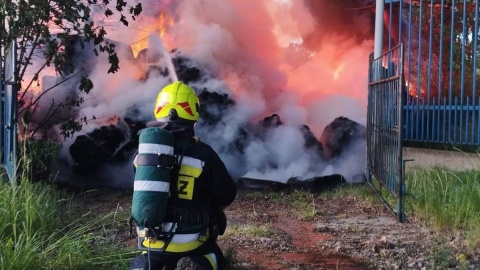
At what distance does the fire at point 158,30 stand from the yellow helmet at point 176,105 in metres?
6.67

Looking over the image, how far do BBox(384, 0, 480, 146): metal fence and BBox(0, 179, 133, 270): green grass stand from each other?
5213 mm

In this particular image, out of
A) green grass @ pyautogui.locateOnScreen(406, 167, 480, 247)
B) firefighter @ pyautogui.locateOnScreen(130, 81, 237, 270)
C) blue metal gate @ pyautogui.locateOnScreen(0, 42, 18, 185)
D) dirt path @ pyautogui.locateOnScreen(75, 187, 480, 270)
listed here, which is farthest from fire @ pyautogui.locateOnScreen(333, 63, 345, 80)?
firefighter @ pyautogui.locateOnScreen(130, 81, 237, 270)

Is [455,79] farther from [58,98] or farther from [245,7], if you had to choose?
[58,98]

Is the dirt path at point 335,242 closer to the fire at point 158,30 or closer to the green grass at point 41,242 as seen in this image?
the green grass at point 41,242

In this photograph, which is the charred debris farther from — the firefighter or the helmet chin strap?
the helmet chin strap

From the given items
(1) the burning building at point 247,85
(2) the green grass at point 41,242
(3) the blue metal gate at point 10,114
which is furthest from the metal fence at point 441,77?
(3) the blue metal gate at point 10,114

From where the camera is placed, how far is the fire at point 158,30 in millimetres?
9703

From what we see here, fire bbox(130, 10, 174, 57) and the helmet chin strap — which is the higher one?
fire bbox(130, 10, 174, 57)

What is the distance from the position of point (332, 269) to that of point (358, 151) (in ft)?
16.8

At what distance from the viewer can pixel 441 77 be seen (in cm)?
773

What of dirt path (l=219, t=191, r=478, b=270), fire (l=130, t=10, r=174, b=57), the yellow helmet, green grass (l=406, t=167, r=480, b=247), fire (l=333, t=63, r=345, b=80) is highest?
fire (l=130, t=10, r=174, b=57)

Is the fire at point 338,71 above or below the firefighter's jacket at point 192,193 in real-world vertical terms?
above

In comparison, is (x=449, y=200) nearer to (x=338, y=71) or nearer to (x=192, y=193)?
(x=192, y=193)

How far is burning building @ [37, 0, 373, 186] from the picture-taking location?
360 inches
